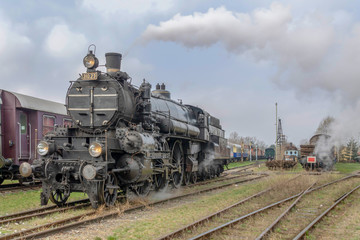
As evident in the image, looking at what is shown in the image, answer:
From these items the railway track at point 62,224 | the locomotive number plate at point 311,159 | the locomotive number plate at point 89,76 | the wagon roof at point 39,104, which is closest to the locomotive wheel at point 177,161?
the railway track at point 62,224

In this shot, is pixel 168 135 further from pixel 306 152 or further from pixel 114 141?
pixel 306 152

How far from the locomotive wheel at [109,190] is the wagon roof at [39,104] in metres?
6.83

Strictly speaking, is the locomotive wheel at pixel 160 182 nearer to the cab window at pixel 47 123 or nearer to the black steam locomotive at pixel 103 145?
the black steam locomotive at pixel 103 145

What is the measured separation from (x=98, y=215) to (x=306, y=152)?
24593 mm

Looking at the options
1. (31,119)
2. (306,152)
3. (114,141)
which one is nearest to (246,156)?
(306,152)

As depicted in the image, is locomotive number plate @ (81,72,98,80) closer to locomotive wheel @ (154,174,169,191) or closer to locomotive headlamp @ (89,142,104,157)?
locomotive headlamp @ (89,142,104,157)

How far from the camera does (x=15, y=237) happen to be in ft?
21.1

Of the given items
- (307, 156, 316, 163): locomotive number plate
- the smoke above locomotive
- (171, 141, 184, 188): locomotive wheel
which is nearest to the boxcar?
(171, 141, 184, 188): locomotive wheel

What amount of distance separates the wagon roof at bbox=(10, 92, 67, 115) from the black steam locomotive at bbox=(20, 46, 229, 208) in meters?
5.09

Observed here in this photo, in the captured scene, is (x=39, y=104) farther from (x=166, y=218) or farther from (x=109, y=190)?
(x=166, y=218)

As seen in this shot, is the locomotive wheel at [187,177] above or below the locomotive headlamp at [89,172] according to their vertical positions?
below

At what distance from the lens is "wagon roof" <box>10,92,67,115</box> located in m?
14.6

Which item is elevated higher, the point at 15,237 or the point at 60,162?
the point at 60,162

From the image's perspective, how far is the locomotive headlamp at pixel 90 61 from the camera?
10.4 m
